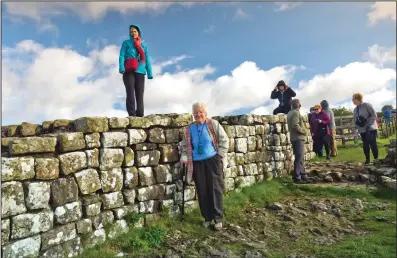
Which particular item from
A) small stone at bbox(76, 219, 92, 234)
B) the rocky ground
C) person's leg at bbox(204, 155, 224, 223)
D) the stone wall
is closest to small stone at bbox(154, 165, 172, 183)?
the stone wall

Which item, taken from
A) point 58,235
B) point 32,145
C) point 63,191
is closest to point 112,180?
point 63,191

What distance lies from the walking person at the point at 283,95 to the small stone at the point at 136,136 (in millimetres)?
7301

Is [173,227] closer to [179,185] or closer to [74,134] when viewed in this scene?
[179,185]

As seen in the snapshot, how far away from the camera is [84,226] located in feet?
18.5

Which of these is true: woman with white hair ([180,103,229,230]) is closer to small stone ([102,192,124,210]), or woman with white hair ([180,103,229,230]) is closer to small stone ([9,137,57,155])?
small stone ([102,192,124,210])

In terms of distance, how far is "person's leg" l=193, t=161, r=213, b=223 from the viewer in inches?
269

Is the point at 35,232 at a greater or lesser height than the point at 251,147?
lesser

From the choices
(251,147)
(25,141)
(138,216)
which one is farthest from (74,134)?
(251,147)

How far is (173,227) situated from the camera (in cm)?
661

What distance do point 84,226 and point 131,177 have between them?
4.05ft

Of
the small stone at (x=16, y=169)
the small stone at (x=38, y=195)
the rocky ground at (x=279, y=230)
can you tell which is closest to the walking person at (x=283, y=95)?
the rocky ground at (x=279, y=230)

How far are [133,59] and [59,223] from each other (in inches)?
155

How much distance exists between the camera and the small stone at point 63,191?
5.30 m

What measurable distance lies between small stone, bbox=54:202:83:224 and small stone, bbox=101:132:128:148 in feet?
3.74
